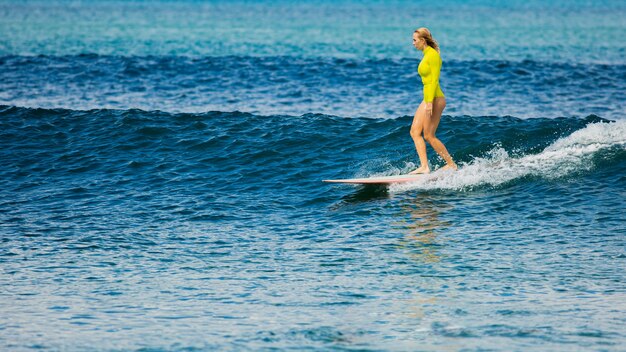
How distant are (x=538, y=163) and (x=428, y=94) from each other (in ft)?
9.91

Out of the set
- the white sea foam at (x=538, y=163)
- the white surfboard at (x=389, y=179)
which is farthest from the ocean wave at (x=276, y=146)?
the white surfboard at (x=389, y=179)

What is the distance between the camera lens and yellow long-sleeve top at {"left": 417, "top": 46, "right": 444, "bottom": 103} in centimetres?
1355

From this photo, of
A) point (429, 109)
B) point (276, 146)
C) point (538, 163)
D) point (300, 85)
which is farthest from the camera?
point (300, 85)

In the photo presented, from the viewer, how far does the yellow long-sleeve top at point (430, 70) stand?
533 inches

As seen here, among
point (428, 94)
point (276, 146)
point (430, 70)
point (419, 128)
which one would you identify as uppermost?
point (430, 70)

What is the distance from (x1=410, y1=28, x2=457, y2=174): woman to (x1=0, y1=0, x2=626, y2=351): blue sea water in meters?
0.76

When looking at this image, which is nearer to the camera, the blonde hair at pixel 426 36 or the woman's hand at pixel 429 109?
the blonde hair at pixel 426 36

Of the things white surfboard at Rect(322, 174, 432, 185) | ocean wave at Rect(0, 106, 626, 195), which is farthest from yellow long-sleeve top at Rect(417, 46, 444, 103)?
ocean wave at Rect(0, 106, 626, 195)

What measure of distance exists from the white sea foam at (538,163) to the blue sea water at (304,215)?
50 millimetres

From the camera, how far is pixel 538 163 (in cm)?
1556

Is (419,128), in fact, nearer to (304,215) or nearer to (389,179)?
(389,179)

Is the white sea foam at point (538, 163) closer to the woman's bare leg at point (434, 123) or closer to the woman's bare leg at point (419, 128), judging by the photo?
the woman's bare leg at point (419, 128)

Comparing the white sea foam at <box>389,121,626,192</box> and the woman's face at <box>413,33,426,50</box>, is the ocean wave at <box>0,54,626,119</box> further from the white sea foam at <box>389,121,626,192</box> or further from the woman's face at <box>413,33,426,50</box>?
the woman's face at <box>413,33,426,50</box>

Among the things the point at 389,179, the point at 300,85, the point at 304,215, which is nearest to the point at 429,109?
the point at 389,179
